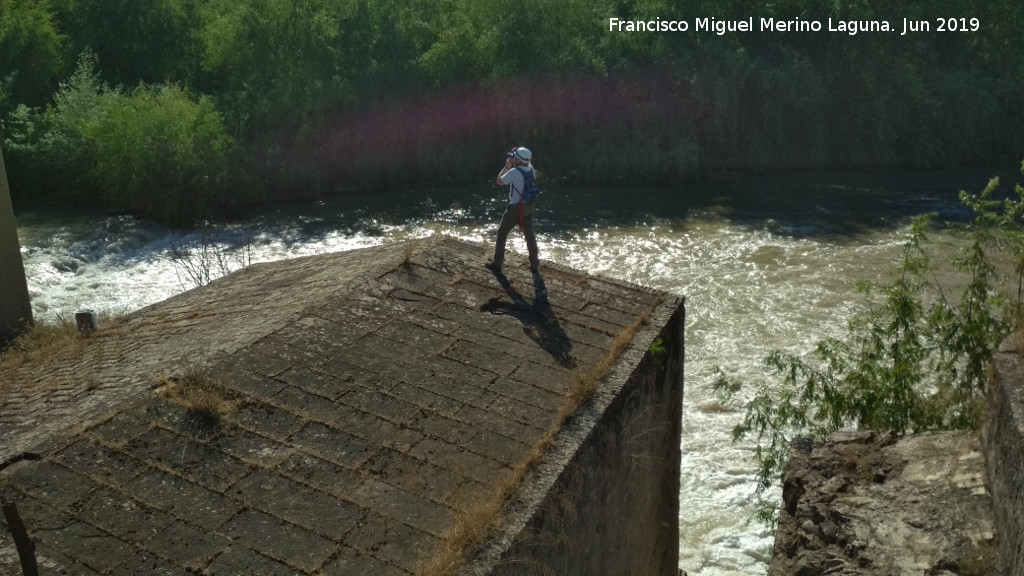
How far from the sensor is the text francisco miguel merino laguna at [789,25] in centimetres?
2975

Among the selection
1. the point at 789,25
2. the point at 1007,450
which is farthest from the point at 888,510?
the point at 789,25

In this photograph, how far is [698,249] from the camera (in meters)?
21.2

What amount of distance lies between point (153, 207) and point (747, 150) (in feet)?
50.7

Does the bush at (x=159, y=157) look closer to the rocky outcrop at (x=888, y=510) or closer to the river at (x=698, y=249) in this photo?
the river at (x=698, y=249)

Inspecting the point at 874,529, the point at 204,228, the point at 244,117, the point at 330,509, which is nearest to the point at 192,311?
the point at 330,509

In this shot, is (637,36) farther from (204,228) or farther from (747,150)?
(204,228)

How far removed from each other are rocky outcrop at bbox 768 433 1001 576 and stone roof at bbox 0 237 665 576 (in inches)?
67.7

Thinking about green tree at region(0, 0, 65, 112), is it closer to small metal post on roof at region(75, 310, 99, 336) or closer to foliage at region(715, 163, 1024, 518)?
small metal post on roof at region(75, 310, 99, 336)

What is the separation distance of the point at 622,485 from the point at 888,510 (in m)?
2.06

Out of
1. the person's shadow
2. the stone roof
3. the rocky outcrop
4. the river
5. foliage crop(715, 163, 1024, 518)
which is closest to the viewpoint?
the stone roof

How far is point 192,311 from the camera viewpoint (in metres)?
9.04

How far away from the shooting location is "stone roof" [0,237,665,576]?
18.4ft

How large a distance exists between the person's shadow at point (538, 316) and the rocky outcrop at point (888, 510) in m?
1.89

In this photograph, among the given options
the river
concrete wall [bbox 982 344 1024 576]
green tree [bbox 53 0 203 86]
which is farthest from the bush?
concrete wall [bbox 982 344 1024 576]
